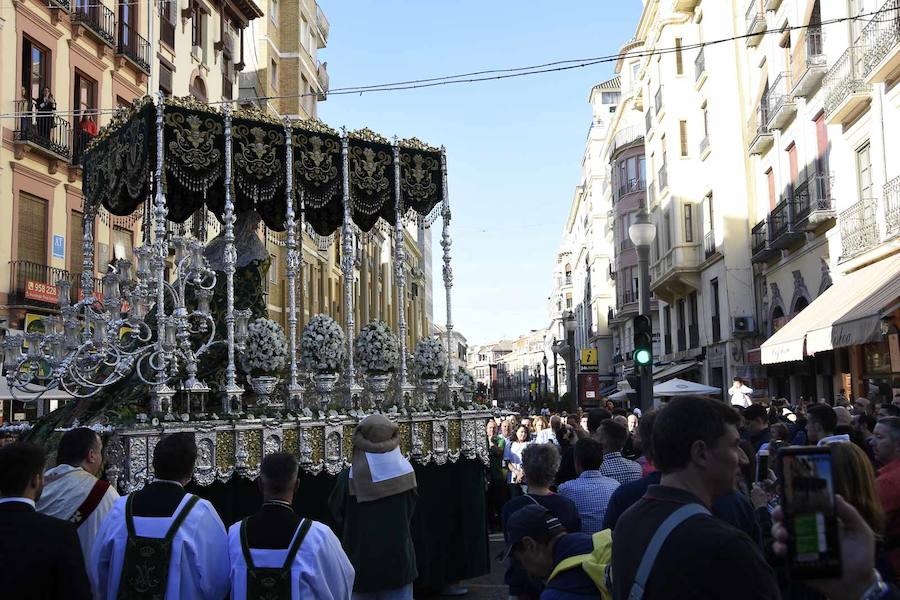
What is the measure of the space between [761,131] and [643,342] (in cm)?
1405

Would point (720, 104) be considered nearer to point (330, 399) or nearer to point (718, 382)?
point (718, 382)

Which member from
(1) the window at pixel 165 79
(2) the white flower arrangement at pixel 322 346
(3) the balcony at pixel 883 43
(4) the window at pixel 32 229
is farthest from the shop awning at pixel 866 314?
(1) the window at pixel 165 79

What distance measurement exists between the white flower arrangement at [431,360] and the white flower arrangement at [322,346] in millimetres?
1174

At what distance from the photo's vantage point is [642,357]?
13.1 m

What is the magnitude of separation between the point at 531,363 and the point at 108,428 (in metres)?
147

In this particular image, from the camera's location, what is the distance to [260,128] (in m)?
10.3

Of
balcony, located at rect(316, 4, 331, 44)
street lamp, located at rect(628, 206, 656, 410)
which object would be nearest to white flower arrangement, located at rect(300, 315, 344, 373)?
street lamp, located at rect(628, 206, 656, 410)

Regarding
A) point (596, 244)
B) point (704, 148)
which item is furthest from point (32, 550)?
point (596, 244)

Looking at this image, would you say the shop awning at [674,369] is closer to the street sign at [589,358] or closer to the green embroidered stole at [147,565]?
the street sign at [589,358]

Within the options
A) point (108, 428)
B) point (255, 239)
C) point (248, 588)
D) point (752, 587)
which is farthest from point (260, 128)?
point (752, 587)

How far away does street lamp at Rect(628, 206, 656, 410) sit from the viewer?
1302 cm

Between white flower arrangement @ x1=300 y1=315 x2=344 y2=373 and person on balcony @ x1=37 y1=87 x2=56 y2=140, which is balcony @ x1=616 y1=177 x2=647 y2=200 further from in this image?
white flower arrangement @ x1=300 y1=315 x2=344 y2=373

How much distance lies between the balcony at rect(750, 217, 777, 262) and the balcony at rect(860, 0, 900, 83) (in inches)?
303

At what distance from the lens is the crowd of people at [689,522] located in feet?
8.27
